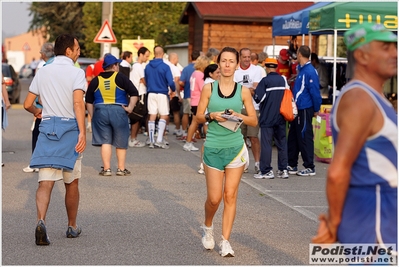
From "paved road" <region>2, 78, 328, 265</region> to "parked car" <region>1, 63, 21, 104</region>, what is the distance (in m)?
17.9

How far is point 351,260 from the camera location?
Result: 13.7 feet

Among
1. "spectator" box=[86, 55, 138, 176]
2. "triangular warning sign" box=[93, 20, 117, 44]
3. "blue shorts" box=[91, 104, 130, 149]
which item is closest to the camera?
"spectator" box=[86, 55, 138, 176]

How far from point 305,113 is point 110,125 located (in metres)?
3.09

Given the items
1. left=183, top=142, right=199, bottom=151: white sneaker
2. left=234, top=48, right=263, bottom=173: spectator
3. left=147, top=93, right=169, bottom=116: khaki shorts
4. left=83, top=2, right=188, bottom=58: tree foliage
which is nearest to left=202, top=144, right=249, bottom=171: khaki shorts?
left=234, top=48, right=263, bottom=173: spectator

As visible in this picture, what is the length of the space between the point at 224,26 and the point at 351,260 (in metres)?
29.6

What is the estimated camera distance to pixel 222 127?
7.25 metres

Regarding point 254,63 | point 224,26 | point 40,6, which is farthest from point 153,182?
point 40,6

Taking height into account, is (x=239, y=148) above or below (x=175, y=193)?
above

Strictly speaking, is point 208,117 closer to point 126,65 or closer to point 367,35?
point 367,35

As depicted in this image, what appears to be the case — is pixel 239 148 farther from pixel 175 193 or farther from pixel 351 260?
pixel 175 193

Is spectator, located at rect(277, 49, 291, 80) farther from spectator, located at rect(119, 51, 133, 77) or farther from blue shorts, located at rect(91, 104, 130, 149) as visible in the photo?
blue shorts, located at rect(91, 104, 130, 149)

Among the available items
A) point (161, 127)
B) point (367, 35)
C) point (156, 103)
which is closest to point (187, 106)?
point (156, 103)

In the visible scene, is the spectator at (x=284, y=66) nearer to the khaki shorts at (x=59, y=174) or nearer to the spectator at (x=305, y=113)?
the spectator at (x=305, y=113)

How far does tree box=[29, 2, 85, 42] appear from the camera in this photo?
201 ft
